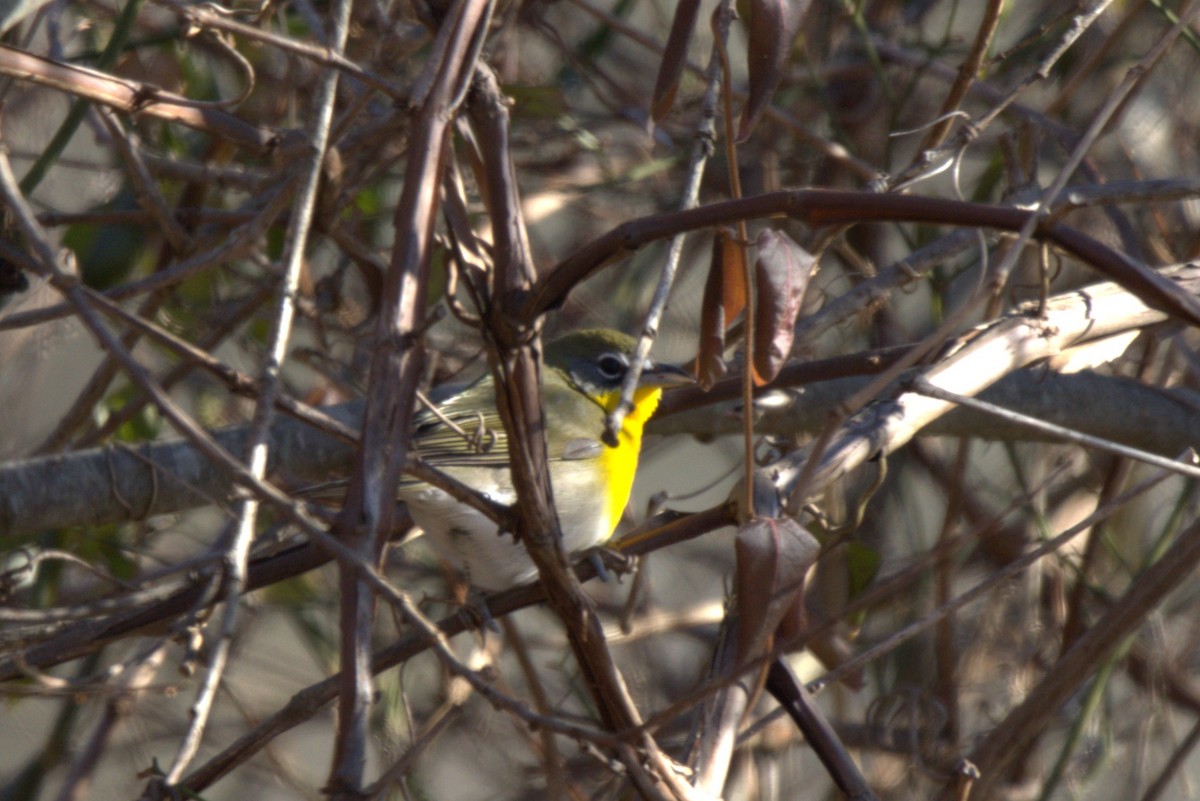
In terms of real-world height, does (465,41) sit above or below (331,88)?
below

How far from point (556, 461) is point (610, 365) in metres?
0.67

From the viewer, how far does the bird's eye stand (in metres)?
3.97

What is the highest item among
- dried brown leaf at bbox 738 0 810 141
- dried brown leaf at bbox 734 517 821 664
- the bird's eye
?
the bird's eye

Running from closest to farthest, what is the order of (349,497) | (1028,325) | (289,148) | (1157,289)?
(1157,289), (349,497), (1028,325), (289,148)

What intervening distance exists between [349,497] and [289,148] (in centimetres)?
131

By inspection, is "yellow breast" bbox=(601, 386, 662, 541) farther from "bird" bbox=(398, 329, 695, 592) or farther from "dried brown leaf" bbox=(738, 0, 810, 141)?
"dried brown leaf" bbox=(738, 0, 810, 141)

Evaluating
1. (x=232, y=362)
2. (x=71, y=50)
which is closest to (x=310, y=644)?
(x=232, y=362)

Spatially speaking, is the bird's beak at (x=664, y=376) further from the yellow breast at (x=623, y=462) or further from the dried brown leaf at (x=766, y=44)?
the dried brown leaf at (x=766, y=44)

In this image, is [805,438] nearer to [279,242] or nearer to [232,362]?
[279,242]

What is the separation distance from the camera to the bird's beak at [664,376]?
3527 mm

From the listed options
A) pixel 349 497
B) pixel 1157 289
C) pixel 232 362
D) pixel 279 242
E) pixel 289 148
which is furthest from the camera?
pixel 232 362

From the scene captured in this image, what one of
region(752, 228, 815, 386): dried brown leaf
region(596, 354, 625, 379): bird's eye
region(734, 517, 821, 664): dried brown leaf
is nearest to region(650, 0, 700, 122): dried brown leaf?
region(752, 228, 815, 386): dried brown leaf

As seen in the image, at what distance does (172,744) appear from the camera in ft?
15.3

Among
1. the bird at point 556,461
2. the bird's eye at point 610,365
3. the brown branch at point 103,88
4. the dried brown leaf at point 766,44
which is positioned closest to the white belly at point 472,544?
the bird at point 556,461
